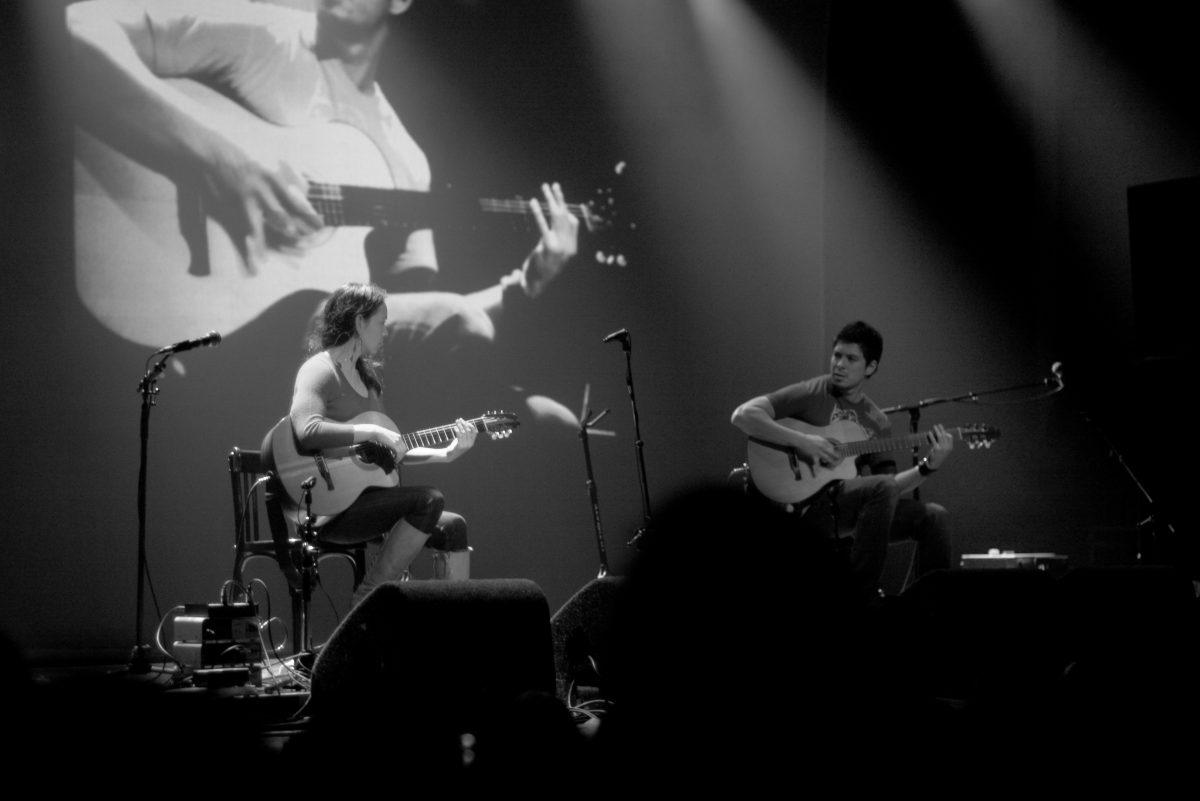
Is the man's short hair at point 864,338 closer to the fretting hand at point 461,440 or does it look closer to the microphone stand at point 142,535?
the fretting hand at point 461,440

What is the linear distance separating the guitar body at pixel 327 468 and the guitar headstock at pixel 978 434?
282cm

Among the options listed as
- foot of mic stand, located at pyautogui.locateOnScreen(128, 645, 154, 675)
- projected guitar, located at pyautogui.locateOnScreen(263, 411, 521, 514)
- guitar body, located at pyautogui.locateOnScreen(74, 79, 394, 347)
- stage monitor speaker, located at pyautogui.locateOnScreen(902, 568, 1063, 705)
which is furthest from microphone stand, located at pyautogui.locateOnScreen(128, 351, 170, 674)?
stage monitor speaker, located at pyautogui.locateOnScreen(902, 568, 1063, 705)

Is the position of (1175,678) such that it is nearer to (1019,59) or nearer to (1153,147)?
(1153,147)

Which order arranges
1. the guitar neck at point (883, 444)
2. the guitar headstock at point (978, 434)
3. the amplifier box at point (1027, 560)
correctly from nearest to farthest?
the amplifier box at point (1027, 560) → the guitar neck at point (883, 444) → the guitar headstock at point (978, 434)

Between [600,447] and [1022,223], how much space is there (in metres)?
2.63

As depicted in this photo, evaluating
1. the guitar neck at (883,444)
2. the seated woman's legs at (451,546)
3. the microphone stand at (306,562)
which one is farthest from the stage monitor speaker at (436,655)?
the guitar neck at (883,444)

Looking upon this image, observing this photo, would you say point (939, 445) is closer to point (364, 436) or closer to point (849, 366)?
point (849, 366)

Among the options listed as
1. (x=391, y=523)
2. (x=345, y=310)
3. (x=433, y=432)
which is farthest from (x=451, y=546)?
(x=345, y=310)

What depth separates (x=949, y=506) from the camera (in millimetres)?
6121

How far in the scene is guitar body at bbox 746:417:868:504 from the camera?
5.13 metres

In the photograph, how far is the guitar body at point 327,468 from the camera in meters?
4.25

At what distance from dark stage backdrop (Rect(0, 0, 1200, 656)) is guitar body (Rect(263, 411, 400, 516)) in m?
1.27

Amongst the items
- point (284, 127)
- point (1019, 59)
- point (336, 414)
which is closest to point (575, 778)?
point (336, 414)

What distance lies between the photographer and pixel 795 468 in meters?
5.16
